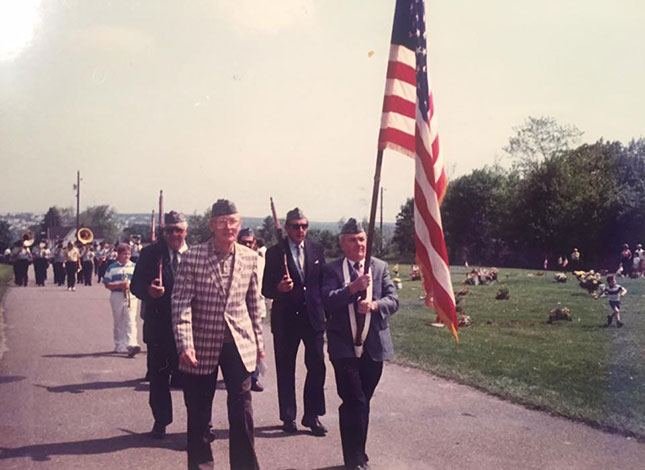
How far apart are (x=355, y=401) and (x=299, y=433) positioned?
46.0 inches

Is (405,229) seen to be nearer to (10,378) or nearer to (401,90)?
(10,378)

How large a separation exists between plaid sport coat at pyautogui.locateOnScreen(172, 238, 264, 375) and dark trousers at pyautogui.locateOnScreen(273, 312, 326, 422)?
5.30 ft

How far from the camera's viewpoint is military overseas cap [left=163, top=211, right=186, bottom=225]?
648 cm

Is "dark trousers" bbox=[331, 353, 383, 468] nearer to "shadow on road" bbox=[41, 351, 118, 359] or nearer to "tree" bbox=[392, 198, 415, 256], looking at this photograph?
"shadow on road" bbox=[41, 351, 118, 359]

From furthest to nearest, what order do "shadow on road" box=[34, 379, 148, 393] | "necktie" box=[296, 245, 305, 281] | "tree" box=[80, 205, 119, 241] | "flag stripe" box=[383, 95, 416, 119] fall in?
"tree" box=[80, 205, 119, 241], "shadow on road" box=[34, 379, 148, 393], "necktie" box=[296, 245, 305, 281], "flag stripe" box=[383, 95, 416, 119]

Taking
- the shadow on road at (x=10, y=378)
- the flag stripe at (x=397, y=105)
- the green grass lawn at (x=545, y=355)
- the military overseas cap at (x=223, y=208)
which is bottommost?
the green grass lawn at (x=545, y=355)

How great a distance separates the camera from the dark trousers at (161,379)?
6.14 meters

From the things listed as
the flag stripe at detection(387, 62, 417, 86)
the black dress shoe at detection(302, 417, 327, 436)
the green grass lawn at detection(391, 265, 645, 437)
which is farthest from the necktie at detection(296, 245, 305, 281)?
the green grass lawn at detection(391, 265, 645, 437)

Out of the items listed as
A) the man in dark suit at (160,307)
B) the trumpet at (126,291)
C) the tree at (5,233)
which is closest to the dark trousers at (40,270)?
the trumpet at (126,291)

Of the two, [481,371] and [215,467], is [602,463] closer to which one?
[215,467]

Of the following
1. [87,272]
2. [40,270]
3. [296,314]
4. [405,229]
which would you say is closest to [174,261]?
[296,314]

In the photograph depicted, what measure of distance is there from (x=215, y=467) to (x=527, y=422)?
2.99m

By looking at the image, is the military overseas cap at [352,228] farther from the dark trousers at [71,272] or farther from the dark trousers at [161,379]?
the dark trousers at [71,272]

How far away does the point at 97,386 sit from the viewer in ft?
27.0
